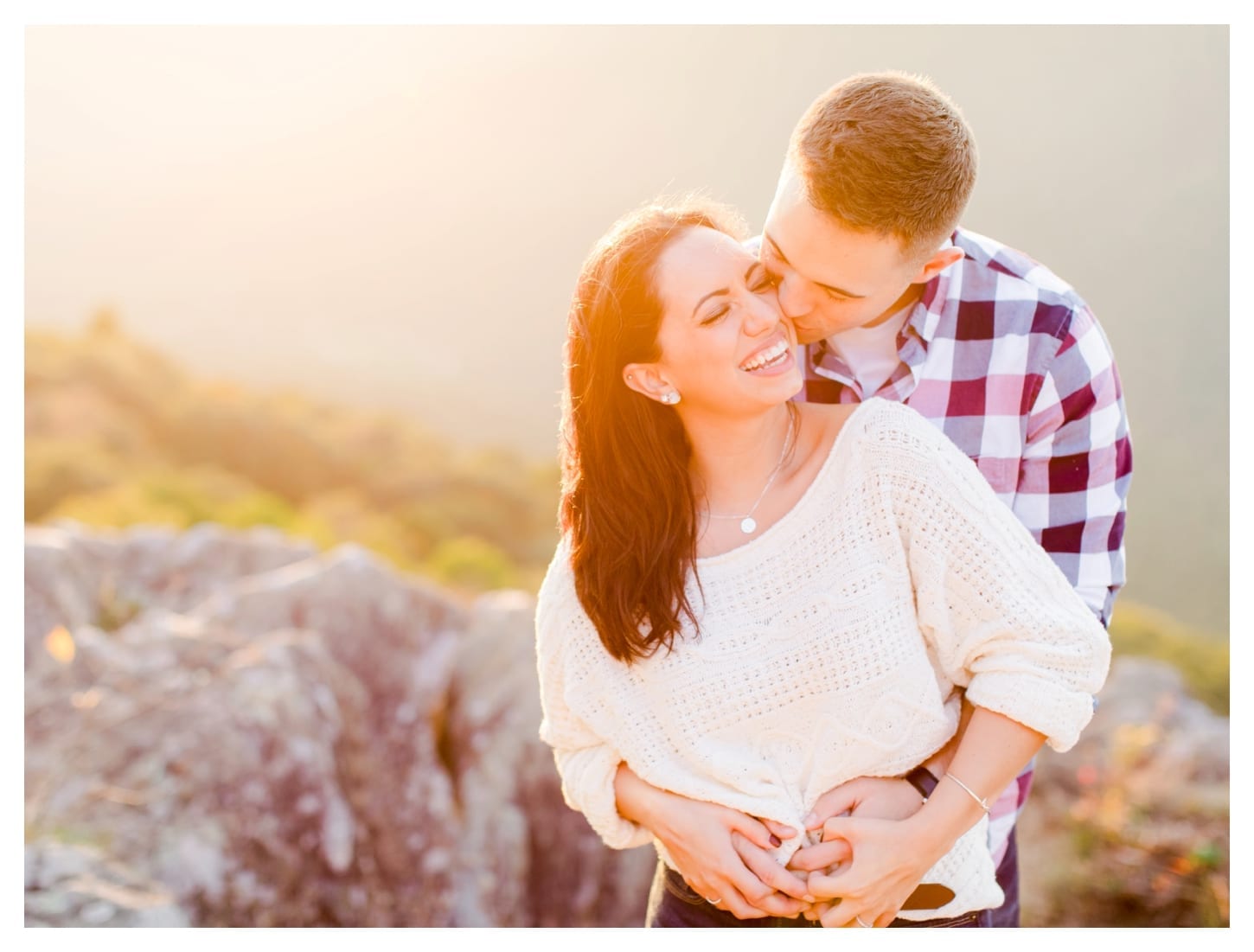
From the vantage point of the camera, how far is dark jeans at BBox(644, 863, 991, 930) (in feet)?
5.20

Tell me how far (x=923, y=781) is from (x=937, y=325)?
2.49 feet

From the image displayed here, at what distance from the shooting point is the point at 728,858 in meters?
1.54

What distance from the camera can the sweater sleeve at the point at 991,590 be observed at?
1.44m

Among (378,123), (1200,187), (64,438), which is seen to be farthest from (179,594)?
(1200,187)

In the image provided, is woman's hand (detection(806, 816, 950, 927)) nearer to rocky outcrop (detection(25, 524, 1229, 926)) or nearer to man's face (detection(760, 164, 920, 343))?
man's face (detection(760, 164, 920, 343))

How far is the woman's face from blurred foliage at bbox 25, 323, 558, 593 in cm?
304

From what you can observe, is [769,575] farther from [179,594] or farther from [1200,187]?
[1200,187]

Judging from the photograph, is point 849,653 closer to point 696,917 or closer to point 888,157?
point 696,917

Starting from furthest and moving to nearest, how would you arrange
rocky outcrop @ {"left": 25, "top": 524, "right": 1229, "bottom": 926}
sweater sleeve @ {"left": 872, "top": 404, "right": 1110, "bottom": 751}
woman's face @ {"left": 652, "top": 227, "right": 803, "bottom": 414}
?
rocky outcrop @ {"left": 25, "top": 524, "right": 1229, "bottom": 926} < woman's face @ {"left": 652, "top": 227, "right": 803, "bottom": 414} < sweater sleeve @ {"left": 872, "top": 404, "right": 1110, "bottom": 751}

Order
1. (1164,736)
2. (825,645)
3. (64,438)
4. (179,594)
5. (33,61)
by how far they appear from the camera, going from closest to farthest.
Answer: (825,645) < (179,594) < (1164,736) < (64,438) < (33,61)

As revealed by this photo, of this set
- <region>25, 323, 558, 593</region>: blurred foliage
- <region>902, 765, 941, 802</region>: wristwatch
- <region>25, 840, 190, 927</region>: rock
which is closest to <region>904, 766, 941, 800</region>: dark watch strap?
<region>902, 765, 941, 802</region>: wristwatch

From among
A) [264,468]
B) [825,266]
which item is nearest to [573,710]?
[825,266]
